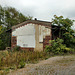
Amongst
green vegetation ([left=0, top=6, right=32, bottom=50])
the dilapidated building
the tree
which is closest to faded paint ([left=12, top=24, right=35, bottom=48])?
the dilapidated building

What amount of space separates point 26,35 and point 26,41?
814 millimetres

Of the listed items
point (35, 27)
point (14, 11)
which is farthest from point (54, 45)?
point (14, 11)

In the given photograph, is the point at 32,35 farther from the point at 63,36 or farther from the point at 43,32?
the point at 63,36

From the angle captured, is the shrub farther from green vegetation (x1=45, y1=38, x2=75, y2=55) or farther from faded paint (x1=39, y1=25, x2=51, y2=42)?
faded paint (x1=39, y1=25, x2=51, y2=42)

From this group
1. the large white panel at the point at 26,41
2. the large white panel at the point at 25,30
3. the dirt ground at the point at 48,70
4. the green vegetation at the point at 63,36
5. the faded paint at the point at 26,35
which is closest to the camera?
the dirt ground at the point at 48,70

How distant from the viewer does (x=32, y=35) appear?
39.3ft

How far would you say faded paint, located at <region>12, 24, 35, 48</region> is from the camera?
39.3ft

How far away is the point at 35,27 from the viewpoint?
11898mm

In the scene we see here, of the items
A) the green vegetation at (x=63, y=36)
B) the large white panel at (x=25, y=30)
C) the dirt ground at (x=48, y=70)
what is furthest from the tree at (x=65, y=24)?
the dirt ground at (x=48, y=70)

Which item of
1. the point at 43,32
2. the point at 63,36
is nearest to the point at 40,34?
the point at 43,32

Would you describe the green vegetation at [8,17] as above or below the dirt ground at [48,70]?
above

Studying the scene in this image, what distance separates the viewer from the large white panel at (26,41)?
1187cm

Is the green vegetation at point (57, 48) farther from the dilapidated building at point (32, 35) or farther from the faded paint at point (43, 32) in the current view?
the faded paint at point (43, 32)

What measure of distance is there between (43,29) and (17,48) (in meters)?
4.50
